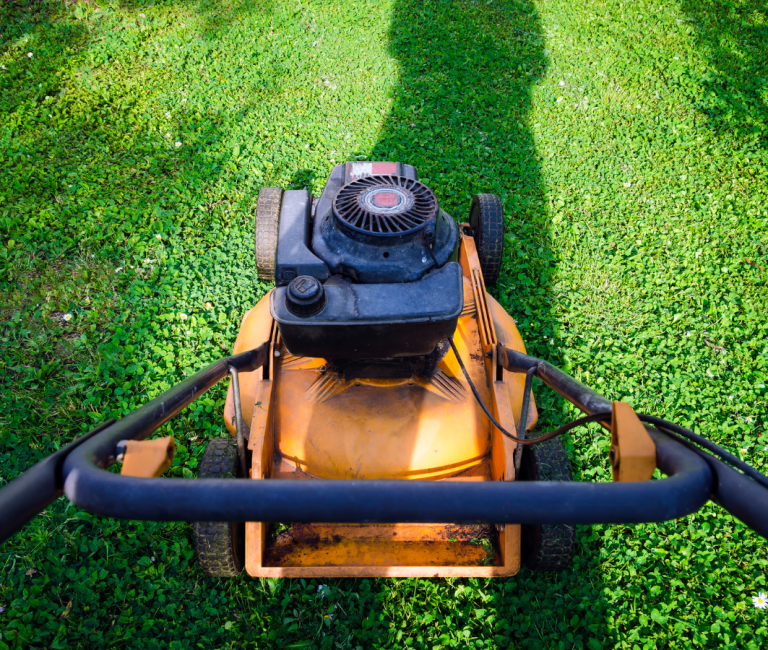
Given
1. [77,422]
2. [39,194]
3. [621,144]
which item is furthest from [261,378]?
[621,144]

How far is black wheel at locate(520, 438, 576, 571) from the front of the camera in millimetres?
1945

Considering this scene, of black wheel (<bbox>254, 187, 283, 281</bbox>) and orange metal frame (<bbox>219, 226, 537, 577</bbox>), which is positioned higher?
black wheel (<bbox>254, 187, 283, 281</bbox>)

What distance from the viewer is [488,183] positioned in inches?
158

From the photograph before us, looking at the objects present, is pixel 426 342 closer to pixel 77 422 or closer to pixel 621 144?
pixel 77 422

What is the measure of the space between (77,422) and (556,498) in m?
2.46

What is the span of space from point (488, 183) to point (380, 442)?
2.61 meters

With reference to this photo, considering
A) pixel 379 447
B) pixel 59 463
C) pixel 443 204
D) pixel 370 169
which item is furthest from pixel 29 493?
pixel 443 204

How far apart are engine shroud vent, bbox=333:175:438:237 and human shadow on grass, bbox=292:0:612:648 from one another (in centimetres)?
141

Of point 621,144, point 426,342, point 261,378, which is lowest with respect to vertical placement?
point 621,144

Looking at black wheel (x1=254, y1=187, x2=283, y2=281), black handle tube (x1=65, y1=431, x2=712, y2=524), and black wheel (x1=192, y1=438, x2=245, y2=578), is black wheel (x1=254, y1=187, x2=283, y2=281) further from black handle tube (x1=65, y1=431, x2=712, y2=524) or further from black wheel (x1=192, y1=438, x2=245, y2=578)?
black handle tube (x1=65, y1=431, x2=712, y2=524)

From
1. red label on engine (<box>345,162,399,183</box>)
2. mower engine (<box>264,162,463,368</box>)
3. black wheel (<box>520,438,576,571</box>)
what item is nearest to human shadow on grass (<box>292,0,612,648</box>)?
black wheel (<box>520,438,576,571</box>)

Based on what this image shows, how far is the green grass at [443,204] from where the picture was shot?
2090mm

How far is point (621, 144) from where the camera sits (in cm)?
439

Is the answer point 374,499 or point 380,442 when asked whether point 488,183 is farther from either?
point 374,499
